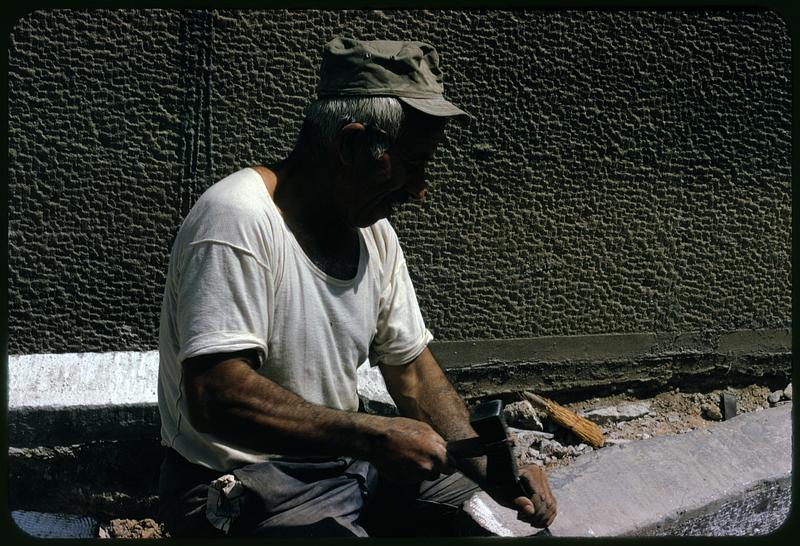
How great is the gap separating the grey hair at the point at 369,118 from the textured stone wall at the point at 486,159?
1.55 m

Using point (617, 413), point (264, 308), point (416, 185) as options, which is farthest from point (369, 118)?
point (617, 413)

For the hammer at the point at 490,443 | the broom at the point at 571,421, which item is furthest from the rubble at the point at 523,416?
the hammer at the point at 490,443

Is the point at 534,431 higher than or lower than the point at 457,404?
lower

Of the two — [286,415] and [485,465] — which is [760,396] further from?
[286,415]

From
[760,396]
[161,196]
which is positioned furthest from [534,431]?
[161,196]

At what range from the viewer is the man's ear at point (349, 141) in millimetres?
2332

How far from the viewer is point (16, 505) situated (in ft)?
12.1

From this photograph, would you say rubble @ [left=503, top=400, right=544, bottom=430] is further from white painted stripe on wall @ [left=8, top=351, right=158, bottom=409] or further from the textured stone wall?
white painted stripe on wall @ [left=8, top=351, right=158, bottom=409]

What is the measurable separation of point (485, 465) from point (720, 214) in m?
2.60

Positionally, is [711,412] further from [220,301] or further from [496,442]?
[220,301]

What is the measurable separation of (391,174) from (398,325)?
0.48 meters

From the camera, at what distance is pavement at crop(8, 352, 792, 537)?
3.49 metres

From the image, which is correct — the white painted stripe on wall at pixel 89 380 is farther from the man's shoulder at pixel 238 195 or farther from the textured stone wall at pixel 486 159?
the man's shoulder at pixel 238 195

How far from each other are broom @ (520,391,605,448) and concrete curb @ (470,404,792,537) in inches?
12.6
